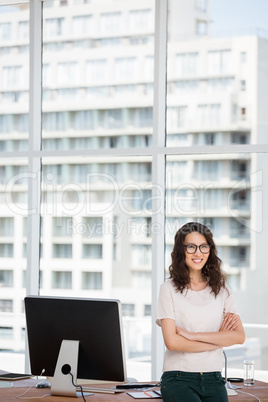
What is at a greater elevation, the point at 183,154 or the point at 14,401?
the point at 183,154

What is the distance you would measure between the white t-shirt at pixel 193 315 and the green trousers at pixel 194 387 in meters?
0.03

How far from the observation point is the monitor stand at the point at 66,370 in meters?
3.23

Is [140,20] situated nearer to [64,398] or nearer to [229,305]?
[229,305]

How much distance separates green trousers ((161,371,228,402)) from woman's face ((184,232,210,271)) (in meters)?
0.54

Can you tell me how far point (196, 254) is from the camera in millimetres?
3287

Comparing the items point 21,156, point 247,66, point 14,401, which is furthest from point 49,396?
point 247,66

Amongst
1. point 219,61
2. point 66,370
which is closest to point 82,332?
point 66,370

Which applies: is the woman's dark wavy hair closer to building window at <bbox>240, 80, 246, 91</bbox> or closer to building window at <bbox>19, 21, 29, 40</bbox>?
building window at <bbox>240, 80, 246, 91</bbox>

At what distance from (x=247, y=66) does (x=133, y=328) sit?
7.65 feet

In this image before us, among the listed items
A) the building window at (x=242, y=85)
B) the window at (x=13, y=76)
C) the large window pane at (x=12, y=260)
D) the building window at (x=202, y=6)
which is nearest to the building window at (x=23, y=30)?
the window at (x=13, y=76)

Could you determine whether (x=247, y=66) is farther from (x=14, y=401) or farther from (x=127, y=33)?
(x=14, y=401)

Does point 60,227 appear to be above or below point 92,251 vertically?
above

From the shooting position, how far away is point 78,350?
10.6 ft

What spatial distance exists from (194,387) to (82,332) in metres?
0.62
